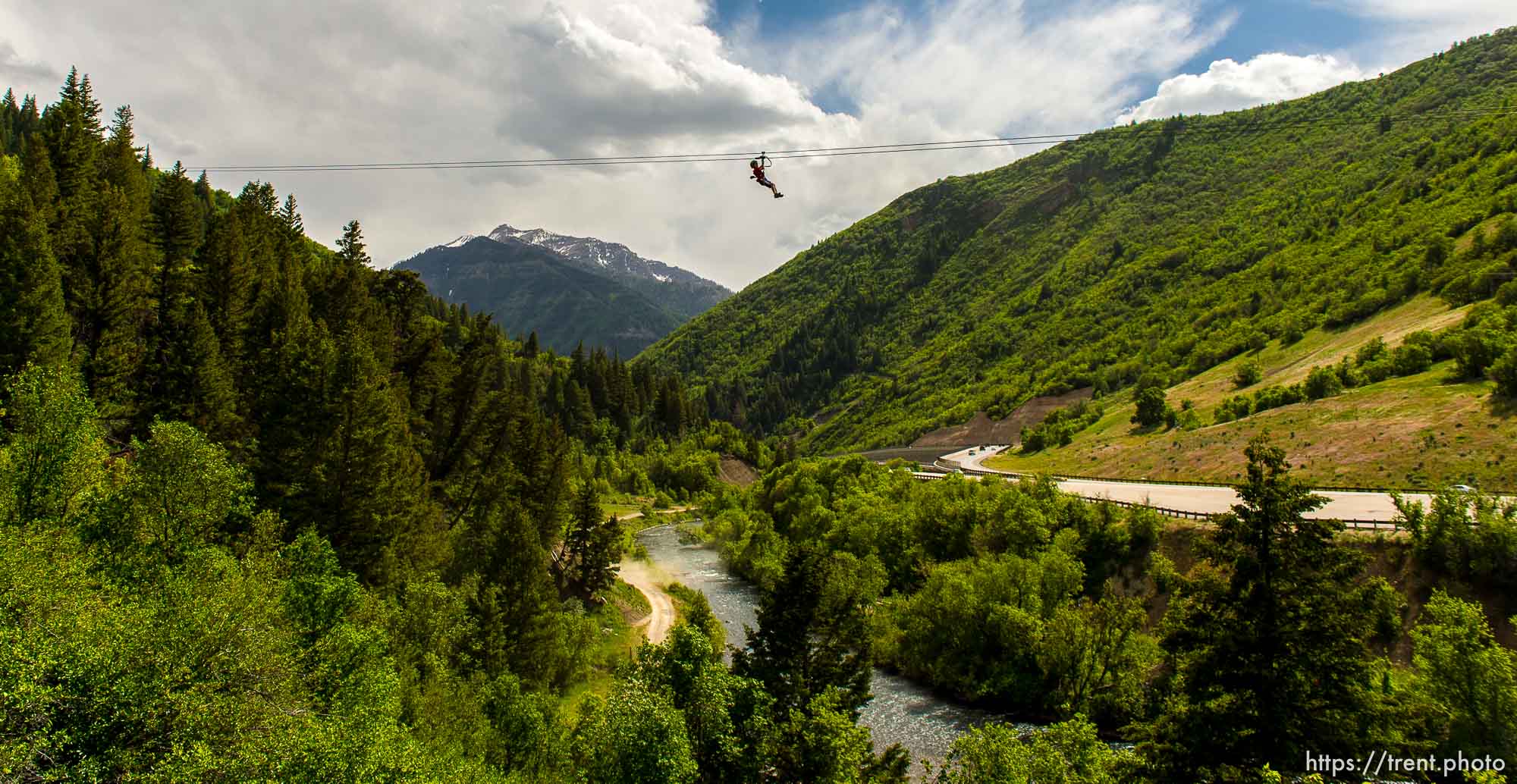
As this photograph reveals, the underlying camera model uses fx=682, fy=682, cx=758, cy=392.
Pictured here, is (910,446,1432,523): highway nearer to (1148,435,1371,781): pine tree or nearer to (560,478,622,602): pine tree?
(1148,435,1371,781): pine tree

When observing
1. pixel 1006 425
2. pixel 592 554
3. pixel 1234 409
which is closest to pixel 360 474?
pixel 592 554

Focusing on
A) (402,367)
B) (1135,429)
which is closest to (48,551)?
(402,367)

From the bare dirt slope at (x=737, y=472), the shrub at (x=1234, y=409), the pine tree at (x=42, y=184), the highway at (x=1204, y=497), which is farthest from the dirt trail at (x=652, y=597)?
the bare dirt slope at (x=737, y=472)

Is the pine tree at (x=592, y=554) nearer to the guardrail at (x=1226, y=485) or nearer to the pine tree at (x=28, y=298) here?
the pine tree at (x=28, y=298)

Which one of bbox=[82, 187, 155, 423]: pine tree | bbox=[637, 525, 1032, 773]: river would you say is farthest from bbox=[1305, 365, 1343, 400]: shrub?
bbox=[82, 187, 155, 423]: pine tree

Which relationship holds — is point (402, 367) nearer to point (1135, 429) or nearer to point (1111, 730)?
point (1111, 730)

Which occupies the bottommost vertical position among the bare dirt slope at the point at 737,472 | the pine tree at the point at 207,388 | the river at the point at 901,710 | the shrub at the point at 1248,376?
the river at the point at 901,710

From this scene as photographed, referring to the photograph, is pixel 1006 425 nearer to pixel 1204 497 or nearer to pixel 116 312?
pixel 1204 497
